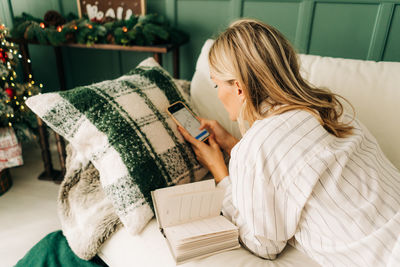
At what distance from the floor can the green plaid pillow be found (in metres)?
0.65

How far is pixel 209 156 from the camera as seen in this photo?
104 centimetres

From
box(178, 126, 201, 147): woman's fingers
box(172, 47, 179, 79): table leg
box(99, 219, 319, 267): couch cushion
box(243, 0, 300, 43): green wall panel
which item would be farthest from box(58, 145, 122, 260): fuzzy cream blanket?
box(243, 0, 300, 43): green wall panel

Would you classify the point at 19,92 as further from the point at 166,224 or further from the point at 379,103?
the point at 379,103

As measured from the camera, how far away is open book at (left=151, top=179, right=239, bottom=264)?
767mm

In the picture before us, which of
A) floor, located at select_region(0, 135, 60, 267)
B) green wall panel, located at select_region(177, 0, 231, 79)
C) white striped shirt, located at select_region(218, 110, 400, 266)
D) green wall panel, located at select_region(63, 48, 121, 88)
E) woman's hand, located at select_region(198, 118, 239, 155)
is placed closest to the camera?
white striped shirt, located at select_region(218, 110, 400, 266)

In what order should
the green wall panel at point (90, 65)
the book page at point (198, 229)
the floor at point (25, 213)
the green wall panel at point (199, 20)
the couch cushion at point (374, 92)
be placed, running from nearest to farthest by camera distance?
the book page at point (198, 229) < the couch cushion at point (374, 92) < the floor at point (25, 213) < the green wall panel at point (199, 20) < the green wall panel at point (90, 65)

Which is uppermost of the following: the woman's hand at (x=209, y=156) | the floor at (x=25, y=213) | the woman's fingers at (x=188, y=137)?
the woman's fingers at (x=188, y=137)

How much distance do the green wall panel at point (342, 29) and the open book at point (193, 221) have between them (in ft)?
3.79

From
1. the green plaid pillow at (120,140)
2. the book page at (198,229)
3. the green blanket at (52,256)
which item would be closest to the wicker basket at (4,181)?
the green blanket at (52,256)

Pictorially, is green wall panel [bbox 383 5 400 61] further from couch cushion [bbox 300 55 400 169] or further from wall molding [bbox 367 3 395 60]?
couch cushion [bbox 300 55 400 169]

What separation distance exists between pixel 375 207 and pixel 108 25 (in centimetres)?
157

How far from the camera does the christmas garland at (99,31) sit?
1.63m

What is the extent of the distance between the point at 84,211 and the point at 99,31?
3.58 feet

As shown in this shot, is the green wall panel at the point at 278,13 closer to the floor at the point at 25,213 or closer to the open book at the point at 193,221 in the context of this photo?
the open book at the point at 193,221
